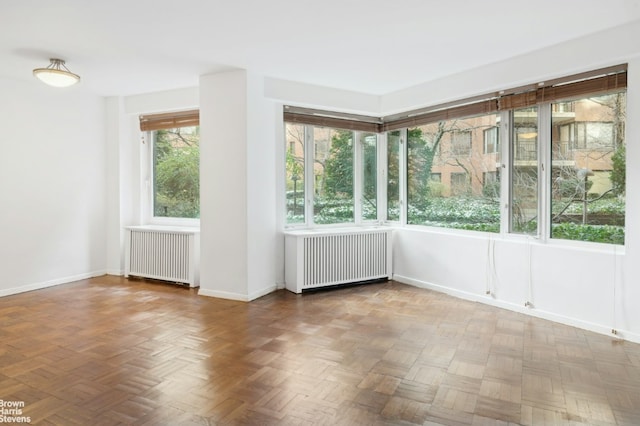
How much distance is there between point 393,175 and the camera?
19.5ft

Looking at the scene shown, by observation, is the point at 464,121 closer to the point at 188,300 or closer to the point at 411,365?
the point at 411,365

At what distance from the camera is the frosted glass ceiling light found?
13.5 feet

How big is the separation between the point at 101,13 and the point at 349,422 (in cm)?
334

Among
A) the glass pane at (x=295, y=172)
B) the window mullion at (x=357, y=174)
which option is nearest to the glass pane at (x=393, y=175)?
the window mullion at (x=357, y=174)

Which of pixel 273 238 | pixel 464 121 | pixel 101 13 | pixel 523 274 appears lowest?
pixel 523 274

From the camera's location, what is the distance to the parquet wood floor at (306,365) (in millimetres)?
2318

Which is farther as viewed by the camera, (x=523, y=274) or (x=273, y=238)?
(x=273, y=238)

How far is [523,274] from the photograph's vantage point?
4.24 meters

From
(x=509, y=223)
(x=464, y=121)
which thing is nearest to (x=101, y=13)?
(x=464, y=121)

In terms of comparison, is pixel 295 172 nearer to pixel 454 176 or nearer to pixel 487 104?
pixel 454 176

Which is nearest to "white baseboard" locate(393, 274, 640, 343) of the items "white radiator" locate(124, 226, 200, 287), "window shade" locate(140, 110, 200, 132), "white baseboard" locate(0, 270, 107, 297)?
"white radiator" locate(124, 226, 200, 287)

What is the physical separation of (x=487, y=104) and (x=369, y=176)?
6.41 feet

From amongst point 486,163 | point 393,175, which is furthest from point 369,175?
point 486,163

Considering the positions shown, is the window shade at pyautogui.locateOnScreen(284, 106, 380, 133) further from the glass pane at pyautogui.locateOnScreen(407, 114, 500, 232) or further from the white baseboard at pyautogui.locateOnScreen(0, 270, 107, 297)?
the white baseboard at pyautogui.locateOnScreen(0, 270, 107, 297)
